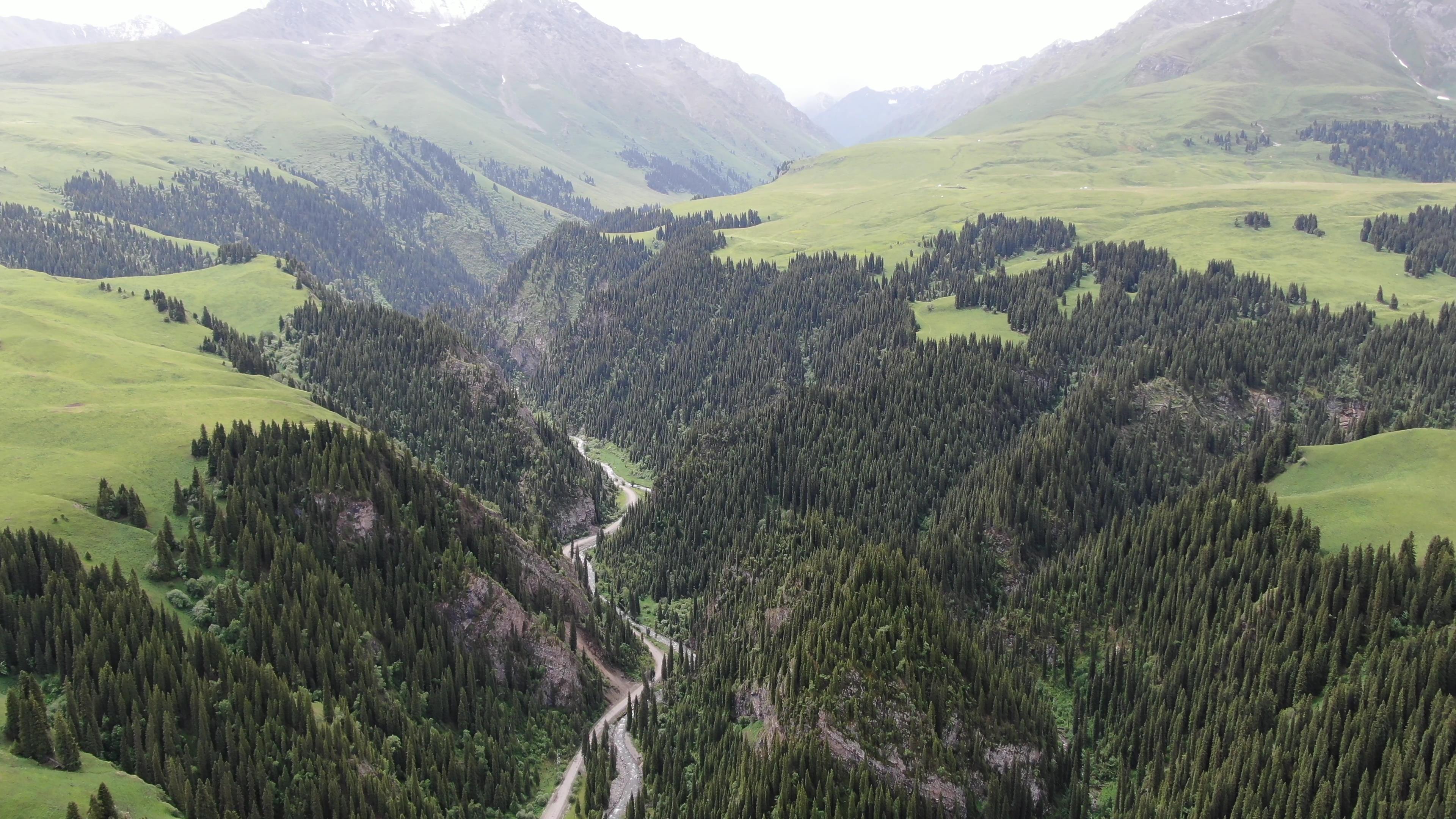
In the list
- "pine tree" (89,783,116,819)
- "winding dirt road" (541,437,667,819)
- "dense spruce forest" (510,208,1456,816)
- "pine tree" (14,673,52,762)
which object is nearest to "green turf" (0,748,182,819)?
"pine tree" (14,673,52,762)

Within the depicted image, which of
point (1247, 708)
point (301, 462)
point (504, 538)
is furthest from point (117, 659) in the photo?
point (1247, 708)

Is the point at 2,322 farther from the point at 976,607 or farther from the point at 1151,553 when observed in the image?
the point at 1151,553

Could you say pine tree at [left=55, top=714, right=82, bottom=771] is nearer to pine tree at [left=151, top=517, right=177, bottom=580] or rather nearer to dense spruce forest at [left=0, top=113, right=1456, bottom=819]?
dense spruce forest at [left=0, top=113, right=1456, bottom=819]

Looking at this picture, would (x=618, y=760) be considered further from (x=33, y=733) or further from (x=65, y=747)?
(x=33, y=733)

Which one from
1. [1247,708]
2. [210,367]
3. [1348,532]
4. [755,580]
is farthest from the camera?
[210,367]

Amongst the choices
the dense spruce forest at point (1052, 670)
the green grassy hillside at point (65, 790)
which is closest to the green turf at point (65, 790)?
the green grassy hillside at point (65, 790)

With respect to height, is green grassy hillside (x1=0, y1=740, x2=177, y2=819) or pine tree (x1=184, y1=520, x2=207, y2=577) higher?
pine tree (x1=184, y1=520, x2=207, y2=577)

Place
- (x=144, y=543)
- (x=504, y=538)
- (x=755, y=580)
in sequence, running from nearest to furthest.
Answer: (x=144, y=543) → (x=504, y=538) → (x=755, y=580)
